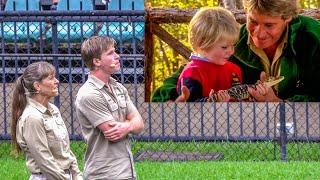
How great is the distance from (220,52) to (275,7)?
0.12 m

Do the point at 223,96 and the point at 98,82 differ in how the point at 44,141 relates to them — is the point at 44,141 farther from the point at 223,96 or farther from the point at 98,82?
the point at 223,96

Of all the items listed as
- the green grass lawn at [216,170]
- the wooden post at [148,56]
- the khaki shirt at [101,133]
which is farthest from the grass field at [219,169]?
the wooden post at [148,56]

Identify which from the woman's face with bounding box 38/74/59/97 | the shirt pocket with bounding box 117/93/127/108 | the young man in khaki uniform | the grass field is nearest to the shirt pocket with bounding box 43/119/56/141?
the woman's face with bounding box 38/74/59/97

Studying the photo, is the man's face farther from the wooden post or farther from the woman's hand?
the woman's hand

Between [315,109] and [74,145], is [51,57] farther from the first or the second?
[74,145]

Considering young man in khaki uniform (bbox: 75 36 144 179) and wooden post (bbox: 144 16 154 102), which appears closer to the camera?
wooden post (bbox: 144 16 154 102)

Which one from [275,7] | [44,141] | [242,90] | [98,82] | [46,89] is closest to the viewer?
[275,7]

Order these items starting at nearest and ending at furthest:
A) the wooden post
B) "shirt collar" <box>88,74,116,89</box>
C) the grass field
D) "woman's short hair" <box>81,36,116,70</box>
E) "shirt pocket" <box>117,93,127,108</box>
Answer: the wooden post, "woman's short hair" <box>81,36,116,70</box>, "shirt collar" <box>88,74,116,89</box>, "shirt pocket" <box>117,93,127,108</box>, the grass field

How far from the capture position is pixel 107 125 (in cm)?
255

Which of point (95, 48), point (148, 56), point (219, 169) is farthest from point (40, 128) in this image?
point (219, 169)

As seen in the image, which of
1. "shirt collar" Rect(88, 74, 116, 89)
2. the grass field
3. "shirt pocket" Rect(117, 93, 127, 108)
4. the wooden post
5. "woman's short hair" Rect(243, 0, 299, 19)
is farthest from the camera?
the grass field

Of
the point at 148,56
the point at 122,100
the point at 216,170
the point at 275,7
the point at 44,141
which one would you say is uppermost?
the point at 275,7

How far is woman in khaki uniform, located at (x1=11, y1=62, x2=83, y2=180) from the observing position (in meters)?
3.15

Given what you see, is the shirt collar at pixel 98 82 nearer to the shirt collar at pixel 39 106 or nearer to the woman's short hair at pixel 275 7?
the shirt collar at pixel 39 106
